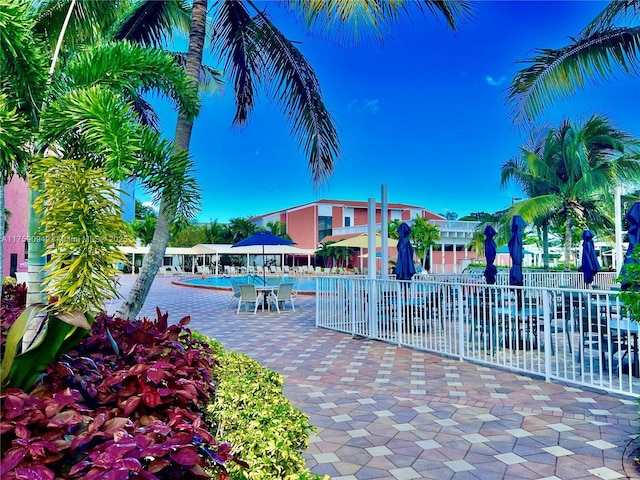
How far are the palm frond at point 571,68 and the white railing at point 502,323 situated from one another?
3.18m

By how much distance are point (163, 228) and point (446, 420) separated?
10.8 ft

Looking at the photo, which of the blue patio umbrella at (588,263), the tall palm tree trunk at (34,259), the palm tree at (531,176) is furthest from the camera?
the palm tree at (531,176)

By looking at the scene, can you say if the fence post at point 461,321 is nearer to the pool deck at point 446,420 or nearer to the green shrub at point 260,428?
the pool deck at point 446,420

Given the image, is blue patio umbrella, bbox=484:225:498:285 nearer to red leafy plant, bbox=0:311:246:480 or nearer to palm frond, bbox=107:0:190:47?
palm frond, bbox=107:0:190:47

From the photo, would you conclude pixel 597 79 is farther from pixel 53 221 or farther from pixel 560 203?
pixel 560 203

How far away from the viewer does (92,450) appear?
1.40m

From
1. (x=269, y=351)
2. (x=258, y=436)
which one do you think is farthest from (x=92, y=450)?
(x=269, y=351)

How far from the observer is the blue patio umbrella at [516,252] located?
7.59 m

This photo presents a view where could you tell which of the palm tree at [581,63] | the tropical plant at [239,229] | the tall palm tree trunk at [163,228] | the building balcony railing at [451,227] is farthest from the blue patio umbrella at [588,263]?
the tropical plant at [239,229]

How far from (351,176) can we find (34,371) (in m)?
52.3

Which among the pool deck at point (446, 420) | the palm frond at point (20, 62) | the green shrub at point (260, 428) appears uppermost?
the palm frond at point (20, 62)

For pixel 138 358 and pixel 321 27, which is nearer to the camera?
pixel 138 358

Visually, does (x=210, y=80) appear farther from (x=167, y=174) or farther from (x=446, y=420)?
(x=446, y=420)

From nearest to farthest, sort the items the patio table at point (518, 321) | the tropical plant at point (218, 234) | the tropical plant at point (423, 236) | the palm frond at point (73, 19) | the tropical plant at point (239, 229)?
the palm frond at point (73, 19), the patio table at point (518, 321), the tropical plant at point (423, 236), the tropical plant at point (239, 229), the tropical plant at point (218, 234)
